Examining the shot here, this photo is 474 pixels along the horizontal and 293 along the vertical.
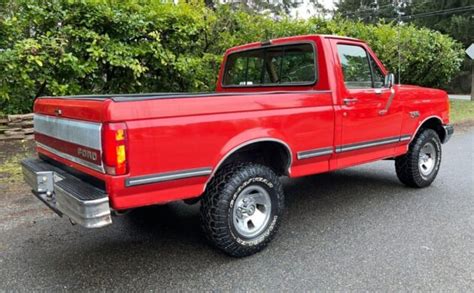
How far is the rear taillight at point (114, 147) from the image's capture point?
2.70m

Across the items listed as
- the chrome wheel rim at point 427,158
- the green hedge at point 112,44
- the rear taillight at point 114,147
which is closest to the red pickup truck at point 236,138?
the rear taillight at point 114,147

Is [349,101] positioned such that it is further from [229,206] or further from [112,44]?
[112,44]

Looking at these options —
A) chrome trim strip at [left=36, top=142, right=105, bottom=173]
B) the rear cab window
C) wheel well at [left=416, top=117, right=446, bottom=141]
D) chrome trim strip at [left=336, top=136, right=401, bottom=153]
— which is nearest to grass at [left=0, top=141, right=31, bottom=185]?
chrome trim strip at [left=36, top=142, right=105, bottom=173]

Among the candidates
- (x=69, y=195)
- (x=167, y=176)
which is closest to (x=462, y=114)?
(x=167, y=176)

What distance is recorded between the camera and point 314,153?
395cm

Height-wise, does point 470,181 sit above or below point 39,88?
below

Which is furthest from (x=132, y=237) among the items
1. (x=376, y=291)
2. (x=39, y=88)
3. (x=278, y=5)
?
(x=278, y=5)

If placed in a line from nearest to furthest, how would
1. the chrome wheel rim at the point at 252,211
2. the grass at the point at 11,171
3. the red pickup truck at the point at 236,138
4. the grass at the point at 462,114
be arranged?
the red pickup truck at the point at 236,138 → the chrome wheel rim at the point at 252,211 → the grass at the point at 11,171 → the grass at the point at 462,114

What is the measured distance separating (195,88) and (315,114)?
16.2ft

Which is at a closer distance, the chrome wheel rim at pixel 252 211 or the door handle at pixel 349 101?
the chrome wheel rim at pixel 252 211

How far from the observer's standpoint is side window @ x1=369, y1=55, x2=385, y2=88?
4753 millimetres

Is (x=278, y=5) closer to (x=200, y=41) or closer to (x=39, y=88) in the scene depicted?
(x=200, y=41)

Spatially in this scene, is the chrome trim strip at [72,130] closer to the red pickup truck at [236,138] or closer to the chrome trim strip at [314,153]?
the red pickup truck at [236,138]

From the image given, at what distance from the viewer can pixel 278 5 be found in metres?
33.9
